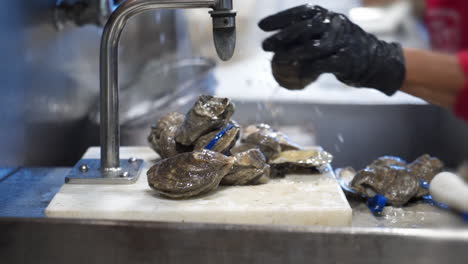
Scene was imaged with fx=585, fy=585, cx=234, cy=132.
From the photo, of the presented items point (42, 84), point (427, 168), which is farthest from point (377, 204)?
point (42, 84)

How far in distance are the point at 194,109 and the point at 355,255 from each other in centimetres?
45

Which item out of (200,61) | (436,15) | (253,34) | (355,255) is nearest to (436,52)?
(436,15)

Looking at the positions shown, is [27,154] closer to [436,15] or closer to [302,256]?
[302,256]

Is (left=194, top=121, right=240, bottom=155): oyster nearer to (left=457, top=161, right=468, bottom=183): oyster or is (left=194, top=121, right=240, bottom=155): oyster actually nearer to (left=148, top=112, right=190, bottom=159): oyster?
(left=148, top=112, right=190, bottom=159): oyster

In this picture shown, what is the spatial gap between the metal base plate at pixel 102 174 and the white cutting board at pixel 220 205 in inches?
1.1

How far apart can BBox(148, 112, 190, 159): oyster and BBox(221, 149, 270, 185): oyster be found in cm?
13

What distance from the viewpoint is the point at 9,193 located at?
4.07 feet

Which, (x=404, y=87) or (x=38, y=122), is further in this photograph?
(x=38, y=122)

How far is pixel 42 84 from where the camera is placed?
5.46 feet

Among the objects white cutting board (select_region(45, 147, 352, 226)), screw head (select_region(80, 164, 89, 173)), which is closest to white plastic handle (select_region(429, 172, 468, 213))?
white cutting board (select_region(45, 147, 352, 226))

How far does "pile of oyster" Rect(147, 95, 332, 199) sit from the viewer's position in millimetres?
1088

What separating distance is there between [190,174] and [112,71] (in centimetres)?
28

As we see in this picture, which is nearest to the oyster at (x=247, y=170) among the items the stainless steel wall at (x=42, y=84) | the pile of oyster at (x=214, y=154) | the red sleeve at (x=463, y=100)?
the pile of oyster at (x=214, y=154)

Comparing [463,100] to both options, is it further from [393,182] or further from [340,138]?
[340,138]
